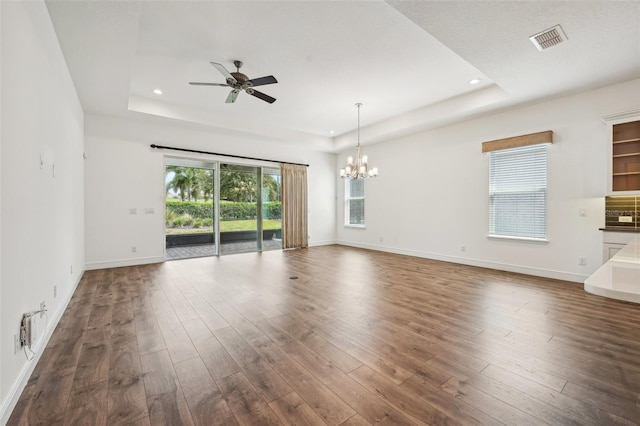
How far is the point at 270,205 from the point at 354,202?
251 cm

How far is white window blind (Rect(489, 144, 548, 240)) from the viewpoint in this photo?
14.9 ft

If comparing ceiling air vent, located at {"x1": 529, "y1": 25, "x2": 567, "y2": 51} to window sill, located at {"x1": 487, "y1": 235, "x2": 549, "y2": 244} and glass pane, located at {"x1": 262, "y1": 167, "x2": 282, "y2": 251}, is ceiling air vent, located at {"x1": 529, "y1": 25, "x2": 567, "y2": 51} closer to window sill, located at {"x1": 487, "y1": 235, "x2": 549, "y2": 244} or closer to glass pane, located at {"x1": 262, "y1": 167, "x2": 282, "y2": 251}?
window sill, located at {"x1": 487, "y1": 235, "x2": 549, "y2": 244}

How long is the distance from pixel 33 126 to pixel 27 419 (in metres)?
1.97

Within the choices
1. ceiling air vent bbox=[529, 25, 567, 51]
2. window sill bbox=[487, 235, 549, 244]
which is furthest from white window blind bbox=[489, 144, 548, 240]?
ceiling air vent bbox=[529, 25, 567, 51]

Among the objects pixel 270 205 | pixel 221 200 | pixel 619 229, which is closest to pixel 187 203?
pixel 221 200

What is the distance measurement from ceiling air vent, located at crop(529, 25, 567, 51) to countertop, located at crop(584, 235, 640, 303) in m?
2.29

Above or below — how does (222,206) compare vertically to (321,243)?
above

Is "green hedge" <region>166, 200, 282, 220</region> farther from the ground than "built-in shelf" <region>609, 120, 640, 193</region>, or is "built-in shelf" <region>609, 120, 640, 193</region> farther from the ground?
"built-in shelf" <region>609, 120, 640, 193</region>

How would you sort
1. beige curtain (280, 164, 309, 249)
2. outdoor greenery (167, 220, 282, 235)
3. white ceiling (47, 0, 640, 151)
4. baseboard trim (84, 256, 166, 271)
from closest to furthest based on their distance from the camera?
white ceiling (47, 0, 640, 151), baseboard trim (84, 256, 166, 271), outdoor greenery (167, 220, 282, 235), beige curtain (280, 164, 309, 249)

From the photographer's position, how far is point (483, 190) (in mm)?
5184

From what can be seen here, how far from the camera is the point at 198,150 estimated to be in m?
6.08

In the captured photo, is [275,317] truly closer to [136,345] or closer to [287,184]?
[136,345]

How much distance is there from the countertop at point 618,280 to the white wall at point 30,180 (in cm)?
296

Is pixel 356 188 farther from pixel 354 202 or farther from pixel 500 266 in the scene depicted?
pixel 500 266
